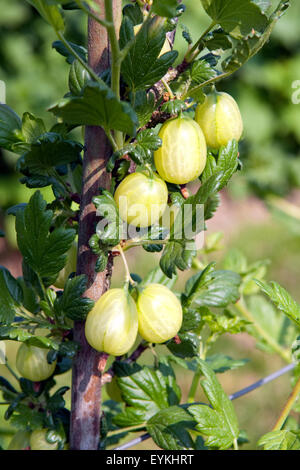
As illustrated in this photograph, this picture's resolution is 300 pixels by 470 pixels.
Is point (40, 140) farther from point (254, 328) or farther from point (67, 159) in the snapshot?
point (254, 328)

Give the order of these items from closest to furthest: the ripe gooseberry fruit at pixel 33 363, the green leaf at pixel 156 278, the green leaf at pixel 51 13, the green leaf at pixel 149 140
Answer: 1. the green leaf at pixel 51 13
2. the green leaf at pixel 149 140
3. the ripe gooseberry fruit at pixel 33 363
4. the green leaf at pixel 156 278

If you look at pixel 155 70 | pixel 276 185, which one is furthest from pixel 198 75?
pixel 276 185

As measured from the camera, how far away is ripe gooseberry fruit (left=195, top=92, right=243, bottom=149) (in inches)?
22.7

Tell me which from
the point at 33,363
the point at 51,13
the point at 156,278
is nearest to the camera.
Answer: the point at 51,13

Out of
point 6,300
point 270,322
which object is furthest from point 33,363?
point 270,322

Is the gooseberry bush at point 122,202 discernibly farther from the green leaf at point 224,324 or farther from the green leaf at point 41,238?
the green leaf at point 224,324

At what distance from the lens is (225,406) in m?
0.66

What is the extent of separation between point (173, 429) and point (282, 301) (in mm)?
221

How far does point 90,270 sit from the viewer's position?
592mm

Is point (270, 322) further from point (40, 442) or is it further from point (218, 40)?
point (218, 40)

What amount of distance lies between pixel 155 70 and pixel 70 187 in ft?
0.65

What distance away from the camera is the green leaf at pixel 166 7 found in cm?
43

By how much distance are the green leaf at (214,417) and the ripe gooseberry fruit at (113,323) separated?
128 millimetres

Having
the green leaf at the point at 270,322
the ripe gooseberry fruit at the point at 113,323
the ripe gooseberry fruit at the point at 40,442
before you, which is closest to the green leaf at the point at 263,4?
the ripe gooseberry fruit at the point at 113,323
